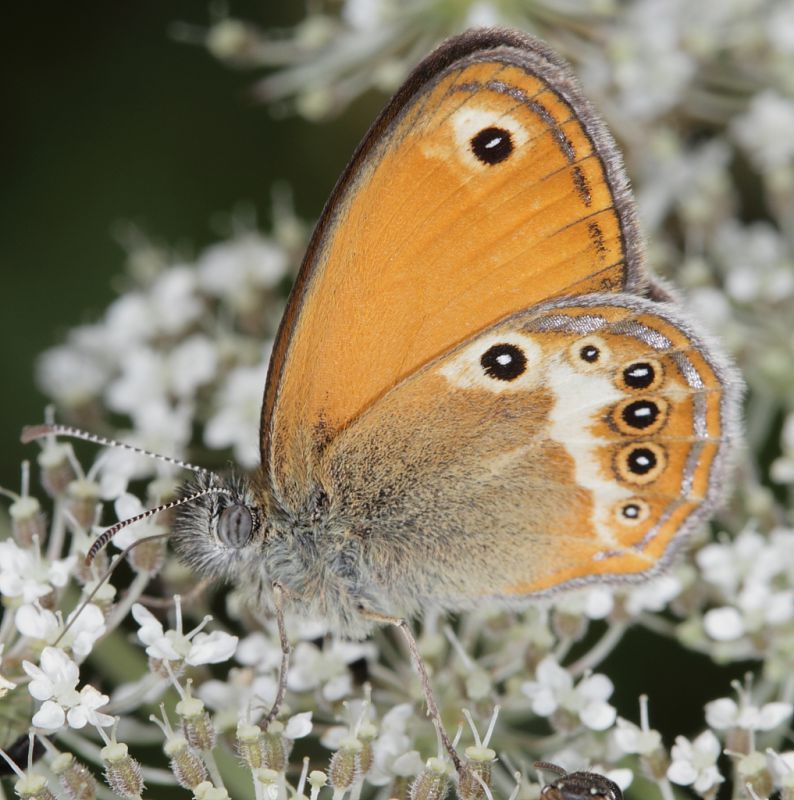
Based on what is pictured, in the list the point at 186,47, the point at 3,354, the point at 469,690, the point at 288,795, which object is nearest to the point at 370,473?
the point at 469,690

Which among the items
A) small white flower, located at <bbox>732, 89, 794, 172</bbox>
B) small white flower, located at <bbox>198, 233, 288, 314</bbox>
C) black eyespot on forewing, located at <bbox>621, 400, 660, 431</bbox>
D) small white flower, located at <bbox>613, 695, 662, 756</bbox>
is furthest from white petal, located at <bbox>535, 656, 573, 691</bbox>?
small white flower, located at <bbox>732, 89, 794, 172</bbox>

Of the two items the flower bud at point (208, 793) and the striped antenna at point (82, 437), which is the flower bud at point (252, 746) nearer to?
the flower bud at point (208, 793)

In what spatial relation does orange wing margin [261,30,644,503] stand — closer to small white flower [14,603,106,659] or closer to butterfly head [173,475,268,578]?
butterfly head [173,475,268,578]

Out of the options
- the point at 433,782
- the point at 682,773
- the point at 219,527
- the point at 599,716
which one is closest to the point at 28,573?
the point at 219,527

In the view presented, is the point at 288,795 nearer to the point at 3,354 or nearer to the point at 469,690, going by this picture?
the point at 469,690

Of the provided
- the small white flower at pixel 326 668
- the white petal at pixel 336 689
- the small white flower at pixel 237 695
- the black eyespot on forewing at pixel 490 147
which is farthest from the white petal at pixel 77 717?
the black eyespot on forewing at pixel 490 147

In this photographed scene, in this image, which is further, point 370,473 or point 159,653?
point 370,473
